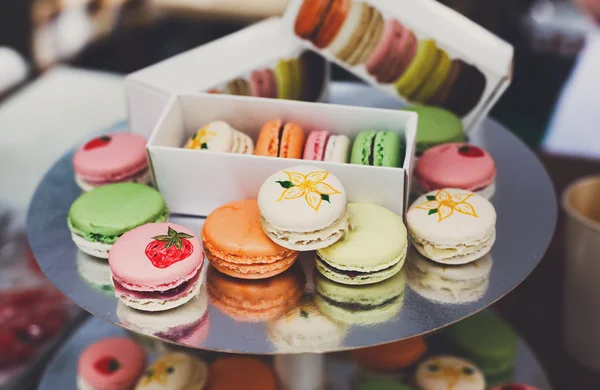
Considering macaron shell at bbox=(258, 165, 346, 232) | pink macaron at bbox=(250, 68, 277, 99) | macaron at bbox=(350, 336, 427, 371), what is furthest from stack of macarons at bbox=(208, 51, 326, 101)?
macaron at bbox=(350, 336, 427, 371)

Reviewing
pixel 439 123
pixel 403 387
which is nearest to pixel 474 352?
pixel 403 387

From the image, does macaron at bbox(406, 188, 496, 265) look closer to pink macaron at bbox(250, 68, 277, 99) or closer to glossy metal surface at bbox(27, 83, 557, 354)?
glossy metal surface at bbox(27, 83, 557, 354)

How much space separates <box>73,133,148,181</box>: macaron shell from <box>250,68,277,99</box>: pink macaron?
257 millimetres

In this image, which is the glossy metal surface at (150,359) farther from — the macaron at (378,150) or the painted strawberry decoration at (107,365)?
the macaron at (378,150)

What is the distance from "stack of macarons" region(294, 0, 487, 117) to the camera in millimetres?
1335

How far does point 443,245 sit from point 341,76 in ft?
7.80

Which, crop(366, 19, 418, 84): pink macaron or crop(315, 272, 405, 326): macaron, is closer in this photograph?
crop(315, 272, 405, 326): macaron

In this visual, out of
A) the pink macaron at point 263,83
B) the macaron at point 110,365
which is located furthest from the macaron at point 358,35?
the macaron at point 110,365

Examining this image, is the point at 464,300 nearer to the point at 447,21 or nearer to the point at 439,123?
the point at 439,123

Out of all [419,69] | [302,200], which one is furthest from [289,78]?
[302,200]

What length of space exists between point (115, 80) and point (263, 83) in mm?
1398

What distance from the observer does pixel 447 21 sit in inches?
52.5

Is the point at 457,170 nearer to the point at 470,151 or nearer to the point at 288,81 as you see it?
the point at 470,151

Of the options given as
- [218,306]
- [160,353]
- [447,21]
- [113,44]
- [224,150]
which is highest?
[447,21]
